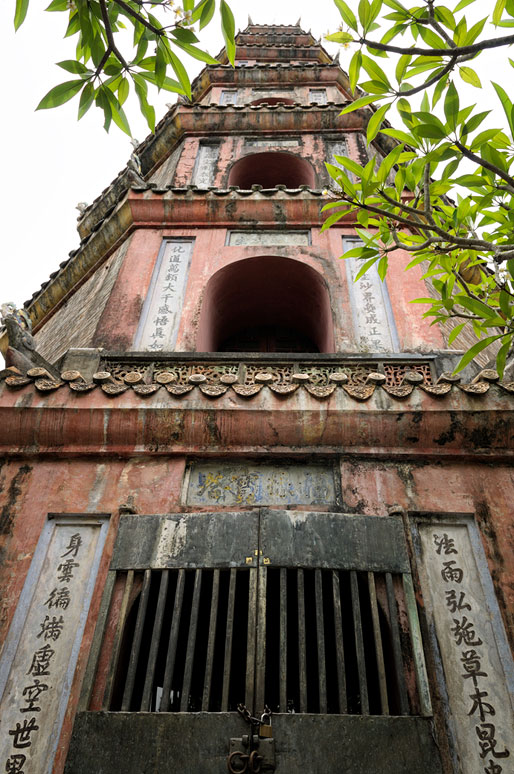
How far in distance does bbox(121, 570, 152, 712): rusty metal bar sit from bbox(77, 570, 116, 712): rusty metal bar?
0.77 feet

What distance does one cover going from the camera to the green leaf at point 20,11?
3.23 metres

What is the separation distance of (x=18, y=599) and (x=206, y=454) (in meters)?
1.92

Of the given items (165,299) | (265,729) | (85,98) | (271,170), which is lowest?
(265,729)

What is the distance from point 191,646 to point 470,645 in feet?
6.55

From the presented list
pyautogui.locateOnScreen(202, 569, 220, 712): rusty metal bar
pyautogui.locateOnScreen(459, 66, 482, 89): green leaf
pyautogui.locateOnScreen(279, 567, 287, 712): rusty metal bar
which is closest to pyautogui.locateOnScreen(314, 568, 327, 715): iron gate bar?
pyautogui.locateOnScreen(279, 567, 287, 712): rusty metal bar

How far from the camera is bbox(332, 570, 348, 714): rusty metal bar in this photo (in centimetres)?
390

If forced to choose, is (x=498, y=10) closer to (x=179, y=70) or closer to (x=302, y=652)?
(x=179, y=70)

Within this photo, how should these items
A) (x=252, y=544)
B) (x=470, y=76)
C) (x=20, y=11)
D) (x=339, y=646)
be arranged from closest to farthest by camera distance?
1. (x=20, y=11)
2. (x=470, y=76)
3. (x=339, y=646)
4. (x=252, y=544)

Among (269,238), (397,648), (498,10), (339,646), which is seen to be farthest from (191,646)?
(269,238)

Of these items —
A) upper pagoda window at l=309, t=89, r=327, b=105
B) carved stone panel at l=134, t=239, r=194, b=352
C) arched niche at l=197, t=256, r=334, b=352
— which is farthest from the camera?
upper pagoda window at l=309, t=89, r=327, b=105

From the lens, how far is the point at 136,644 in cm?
416

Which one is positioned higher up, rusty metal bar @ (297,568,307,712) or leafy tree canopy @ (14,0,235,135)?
leafy tree canopy @ (14,0,235,135)

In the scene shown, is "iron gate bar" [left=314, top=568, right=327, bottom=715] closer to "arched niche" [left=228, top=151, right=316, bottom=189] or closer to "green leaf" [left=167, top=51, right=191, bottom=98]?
"green leaf" [left=167, top=51, right=191, bottom=98]

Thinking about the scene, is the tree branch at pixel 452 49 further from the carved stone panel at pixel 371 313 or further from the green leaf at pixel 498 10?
the carved stone panel at pixel 371 313
